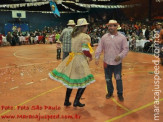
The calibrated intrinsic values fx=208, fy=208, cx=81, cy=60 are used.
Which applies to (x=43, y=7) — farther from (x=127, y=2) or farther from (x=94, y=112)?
(x=94, y=112)

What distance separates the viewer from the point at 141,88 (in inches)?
227

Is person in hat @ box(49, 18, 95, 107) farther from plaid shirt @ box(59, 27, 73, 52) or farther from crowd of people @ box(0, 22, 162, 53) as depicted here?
crowd of people @ box(0, 22, 162, 53)

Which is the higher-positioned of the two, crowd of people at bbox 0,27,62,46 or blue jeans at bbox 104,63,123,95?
crowd of people at bbox 0,27,62,46

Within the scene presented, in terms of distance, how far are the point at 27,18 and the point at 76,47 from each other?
997 inches

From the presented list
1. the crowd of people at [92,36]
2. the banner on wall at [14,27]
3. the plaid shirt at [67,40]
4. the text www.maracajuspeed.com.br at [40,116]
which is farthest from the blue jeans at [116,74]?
the banner on wall at [14,27]

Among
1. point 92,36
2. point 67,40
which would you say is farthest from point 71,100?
point 92,36

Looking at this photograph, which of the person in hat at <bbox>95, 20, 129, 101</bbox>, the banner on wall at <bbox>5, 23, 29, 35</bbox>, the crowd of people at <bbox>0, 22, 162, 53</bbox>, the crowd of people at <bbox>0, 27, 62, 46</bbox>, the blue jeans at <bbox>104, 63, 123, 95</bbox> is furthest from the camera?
the banner on wall at <bbox>5, 23, 29, 35</bbox>

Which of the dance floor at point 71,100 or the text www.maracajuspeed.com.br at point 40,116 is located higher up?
the dance floor at point 71,100

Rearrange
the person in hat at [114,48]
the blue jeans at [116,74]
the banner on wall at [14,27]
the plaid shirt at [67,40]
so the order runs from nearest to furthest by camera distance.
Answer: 1. the person in hat at [114,48]
2. the blue jeans at [116,74]
3. the plaid shirt at [67,40]
4. the banner on wall at [14,27]

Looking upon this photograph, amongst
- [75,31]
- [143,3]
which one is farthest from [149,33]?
[75,31]

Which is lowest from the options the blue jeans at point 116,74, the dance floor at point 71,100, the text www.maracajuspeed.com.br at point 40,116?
the text www.maracajuspeed.com.br at point 40,116

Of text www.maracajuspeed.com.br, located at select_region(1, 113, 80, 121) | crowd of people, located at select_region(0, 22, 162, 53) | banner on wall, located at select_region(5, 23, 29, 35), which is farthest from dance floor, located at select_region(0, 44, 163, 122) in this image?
banner on wall, located at select_region(5, 23, 29, 35)

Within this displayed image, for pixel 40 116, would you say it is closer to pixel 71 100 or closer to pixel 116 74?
pixel 71 100

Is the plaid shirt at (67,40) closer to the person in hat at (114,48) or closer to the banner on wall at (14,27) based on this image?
the person in hat at (114,48)
